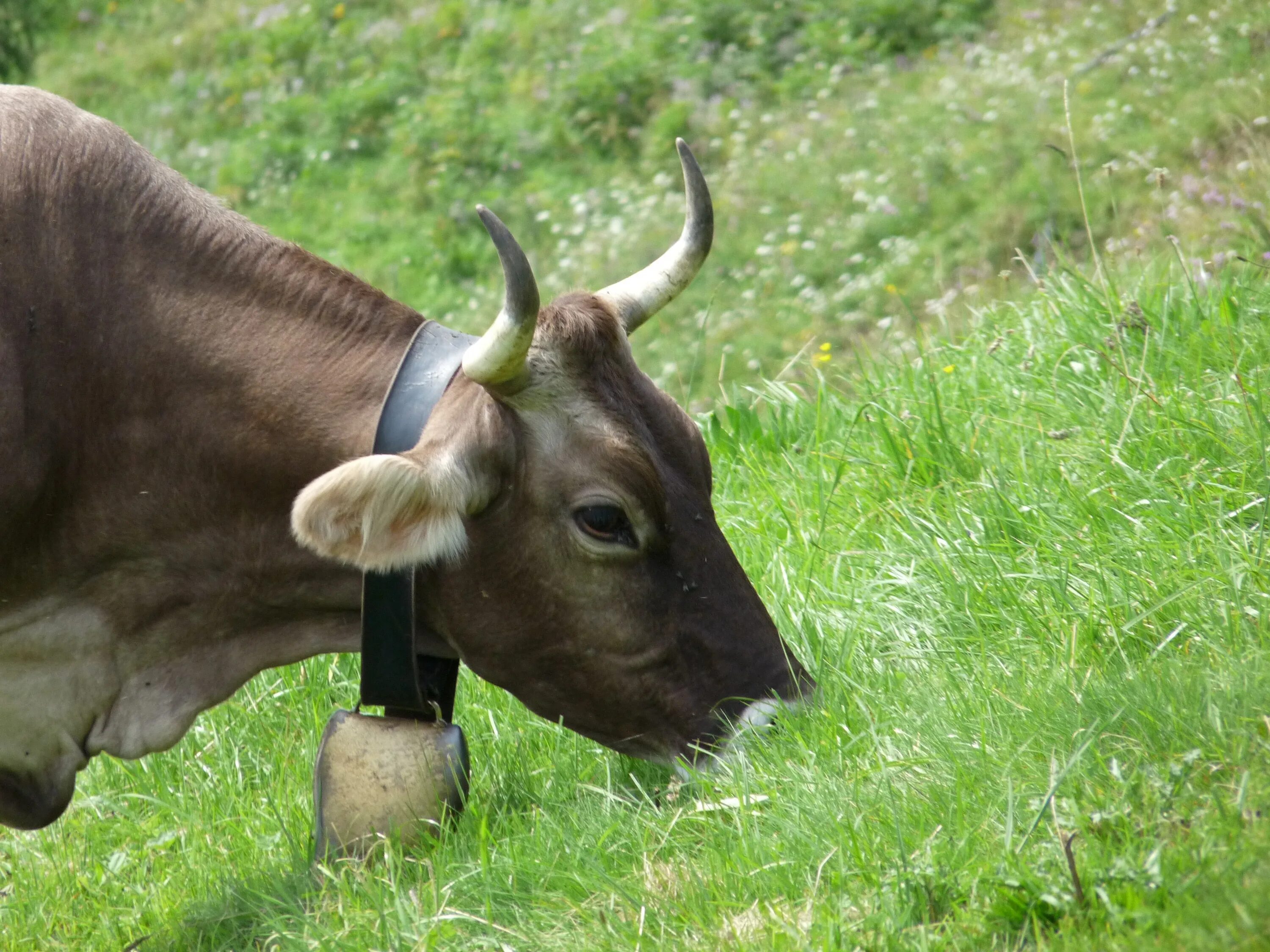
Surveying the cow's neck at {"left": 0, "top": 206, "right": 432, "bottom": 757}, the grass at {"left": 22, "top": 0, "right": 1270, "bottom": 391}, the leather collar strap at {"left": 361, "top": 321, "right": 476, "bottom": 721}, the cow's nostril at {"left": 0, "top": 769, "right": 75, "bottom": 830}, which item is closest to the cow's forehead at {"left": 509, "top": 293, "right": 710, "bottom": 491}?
the leather collar strap at {"left": 361, "top": 321, "right": 476, "bottom": 721}

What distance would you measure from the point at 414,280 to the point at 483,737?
28.7ft

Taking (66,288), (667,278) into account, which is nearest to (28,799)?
(66,288)

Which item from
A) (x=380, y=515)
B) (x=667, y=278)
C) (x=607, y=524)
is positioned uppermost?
(x=667, y=278)

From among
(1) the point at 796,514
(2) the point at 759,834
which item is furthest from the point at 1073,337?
(2) the point at 759,834

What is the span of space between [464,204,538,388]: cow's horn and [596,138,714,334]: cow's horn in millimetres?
568

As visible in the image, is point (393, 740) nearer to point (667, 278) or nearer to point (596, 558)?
point (596, 558)

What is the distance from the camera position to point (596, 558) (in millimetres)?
3402

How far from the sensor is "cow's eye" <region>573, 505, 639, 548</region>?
133 inches

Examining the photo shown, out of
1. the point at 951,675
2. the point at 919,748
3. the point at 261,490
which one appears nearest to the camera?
the point at 919,748

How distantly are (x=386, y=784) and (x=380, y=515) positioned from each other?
29.6 inches

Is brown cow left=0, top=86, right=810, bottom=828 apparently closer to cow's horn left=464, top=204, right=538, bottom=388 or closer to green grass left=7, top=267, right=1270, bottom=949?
cow's horn left=464, top=204, right=538, bottom=388

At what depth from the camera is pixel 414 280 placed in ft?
40.4

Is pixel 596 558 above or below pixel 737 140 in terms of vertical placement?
above

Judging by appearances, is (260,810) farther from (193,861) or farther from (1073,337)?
(1073,337)
